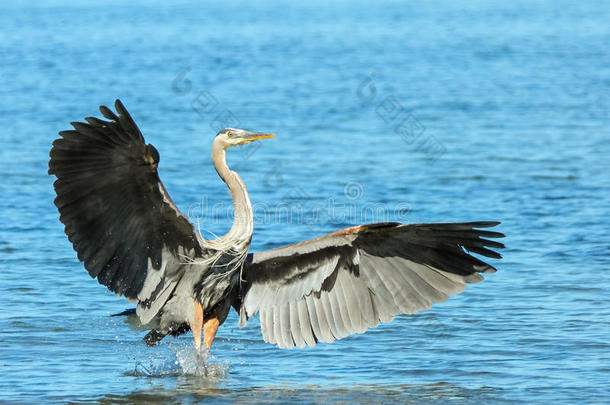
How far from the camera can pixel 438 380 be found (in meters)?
8.38

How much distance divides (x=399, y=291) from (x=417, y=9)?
1944 inches

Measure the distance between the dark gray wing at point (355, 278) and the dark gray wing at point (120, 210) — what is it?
0.77 m

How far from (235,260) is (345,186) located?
775cm

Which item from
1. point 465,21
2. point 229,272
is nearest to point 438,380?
point 229,272

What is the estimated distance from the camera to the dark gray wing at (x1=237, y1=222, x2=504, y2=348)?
805 centimetres

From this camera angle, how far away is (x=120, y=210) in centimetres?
764

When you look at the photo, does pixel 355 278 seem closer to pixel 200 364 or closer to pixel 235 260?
pixel 235 260


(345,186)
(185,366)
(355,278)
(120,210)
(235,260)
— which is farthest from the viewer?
(345,186)

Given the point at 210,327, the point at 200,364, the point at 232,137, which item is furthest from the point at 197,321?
the point at 232,137

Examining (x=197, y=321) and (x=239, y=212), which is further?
(x=197, y=321)

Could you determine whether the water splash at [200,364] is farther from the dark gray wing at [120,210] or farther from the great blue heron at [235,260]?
the dark gray wing at [120,210]

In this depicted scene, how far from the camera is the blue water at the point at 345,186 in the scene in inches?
336

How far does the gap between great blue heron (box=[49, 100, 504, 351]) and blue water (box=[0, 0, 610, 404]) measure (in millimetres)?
561

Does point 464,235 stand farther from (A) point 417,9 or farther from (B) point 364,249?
(A) point 417,9
